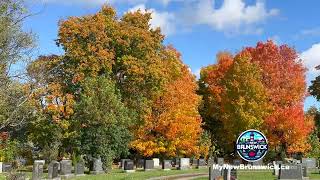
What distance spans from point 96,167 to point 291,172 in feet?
53.7

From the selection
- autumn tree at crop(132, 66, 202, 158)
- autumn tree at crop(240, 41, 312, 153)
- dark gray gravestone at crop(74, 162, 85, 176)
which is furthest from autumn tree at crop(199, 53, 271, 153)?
dark gray gravestone at crop(74, 162, 85, 176)

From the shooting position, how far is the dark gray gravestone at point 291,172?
2606 centimetres

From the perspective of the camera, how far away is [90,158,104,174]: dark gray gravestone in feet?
123

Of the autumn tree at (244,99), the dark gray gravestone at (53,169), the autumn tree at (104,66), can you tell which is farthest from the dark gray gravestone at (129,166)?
the autumn tree at (244,99)

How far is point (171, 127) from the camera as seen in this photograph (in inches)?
1845

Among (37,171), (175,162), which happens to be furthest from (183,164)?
(37,171)

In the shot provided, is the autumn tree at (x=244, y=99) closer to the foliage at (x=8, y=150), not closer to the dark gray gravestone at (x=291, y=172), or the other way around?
the foliage at (x=8, y=150)

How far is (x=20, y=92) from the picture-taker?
24547 millimetres

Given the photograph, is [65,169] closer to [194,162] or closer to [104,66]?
[104,66]

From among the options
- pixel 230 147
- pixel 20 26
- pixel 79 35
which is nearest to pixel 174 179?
pixel 20 26

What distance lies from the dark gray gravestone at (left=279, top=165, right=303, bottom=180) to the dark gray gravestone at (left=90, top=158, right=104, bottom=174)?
15.6 m

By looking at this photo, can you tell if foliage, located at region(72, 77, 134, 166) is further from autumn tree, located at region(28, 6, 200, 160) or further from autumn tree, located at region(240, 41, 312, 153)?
autumn tree, located at region(240, 41, 312, 153)

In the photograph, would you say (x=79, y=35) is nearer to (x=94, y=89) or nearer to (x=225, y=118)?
(x=94, y=89)

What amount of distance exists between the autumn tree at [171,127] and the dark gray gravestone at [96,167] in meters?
8.13
